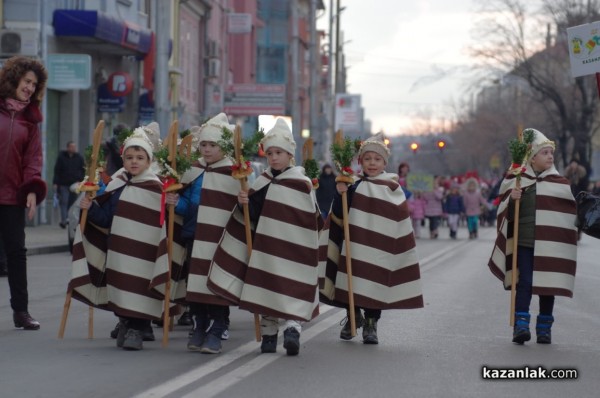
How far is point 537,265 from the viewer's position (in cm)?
1166

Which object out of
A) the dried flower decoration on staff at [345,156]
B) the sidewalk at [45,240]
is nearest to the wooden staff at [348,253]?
the dried flower decoration on staff at [345,156]

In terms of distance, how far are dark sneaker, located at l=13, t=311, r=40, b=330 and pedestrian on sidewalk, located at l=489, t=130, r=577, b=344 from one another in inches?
153

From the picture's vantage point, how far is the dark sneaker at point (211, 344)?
1050 centimetres

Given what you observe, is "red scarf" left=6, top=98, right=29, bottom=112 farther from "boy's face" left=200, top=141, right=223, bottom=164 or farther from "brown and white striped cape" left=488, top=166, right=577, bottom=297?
"brown and white striped cape" left=488, top=166, right=577, bottom=297

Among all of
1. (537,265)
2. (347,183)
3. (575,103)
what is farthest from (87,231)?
(575,103)

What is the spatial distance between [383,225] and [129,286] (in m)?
2.06

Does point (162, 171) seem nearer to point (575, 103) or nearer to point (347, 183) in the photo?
point (347, 183)

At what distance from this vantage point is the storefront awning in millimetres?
33875

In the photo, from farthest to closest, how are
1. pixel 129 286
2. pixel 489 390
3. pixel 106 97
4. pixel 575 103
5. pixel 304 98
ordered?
1. pixel 304 98
2. pixel 575 103
3. pixel 106 97
4. pixel 129 286
5. pixel 489 390

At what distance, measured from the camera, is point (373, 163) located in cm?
1161

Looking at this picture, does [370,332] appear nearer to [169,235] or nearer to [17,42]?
[169,235]

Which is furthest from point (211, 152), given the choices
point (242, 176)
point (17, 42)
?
point (17, 42)

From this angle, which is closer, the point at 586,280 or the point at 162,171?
the point at 162,171

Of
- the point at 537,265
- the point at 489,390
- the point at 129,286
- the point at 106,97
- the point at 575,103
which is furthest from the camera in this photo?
the point at 575,103
